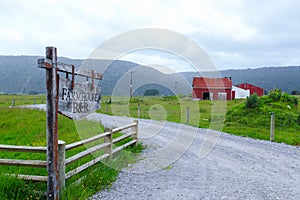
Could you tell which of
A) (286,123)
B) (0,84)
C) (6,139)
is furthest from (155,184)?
(0,84)

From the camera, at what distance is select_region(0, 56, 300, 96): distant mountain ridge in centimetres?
797

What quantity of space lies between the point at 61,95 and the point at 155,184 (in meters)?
2.58

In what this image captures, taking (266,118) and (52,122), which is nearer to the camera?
(52,122)

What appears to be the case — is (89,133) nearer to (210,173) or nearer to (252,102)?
(210,173)

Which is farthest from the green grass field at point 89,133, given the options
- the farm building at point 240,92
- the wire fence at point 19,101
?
the farm building at point 240,92

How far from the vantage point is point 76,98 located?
5051 millimetres

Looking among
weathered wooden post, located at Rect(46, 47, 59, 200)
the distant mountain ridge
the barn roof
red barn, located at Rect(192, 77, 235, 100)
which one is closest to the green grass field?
weathered wooden post, located at Rect(46, 47, 59, 200)

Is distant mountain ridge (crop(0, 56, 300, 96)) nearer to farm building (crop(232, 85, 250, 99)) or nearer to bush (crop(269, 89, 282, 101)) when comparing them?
bush (crop(269, 89, 282, 101))

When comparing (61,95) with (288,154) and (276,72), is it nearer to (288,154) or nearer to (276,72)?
(288,154)

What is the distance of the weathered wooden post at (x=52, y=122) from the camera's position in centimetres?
436

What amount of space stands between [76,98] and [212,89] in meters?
34.4

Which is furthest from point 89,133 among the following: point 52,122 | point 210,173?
point 52,122

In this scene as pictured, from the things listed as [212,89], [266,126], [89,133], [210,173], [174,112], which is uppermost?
[212,89]

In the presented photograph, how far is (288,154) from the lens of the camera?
346 inches
